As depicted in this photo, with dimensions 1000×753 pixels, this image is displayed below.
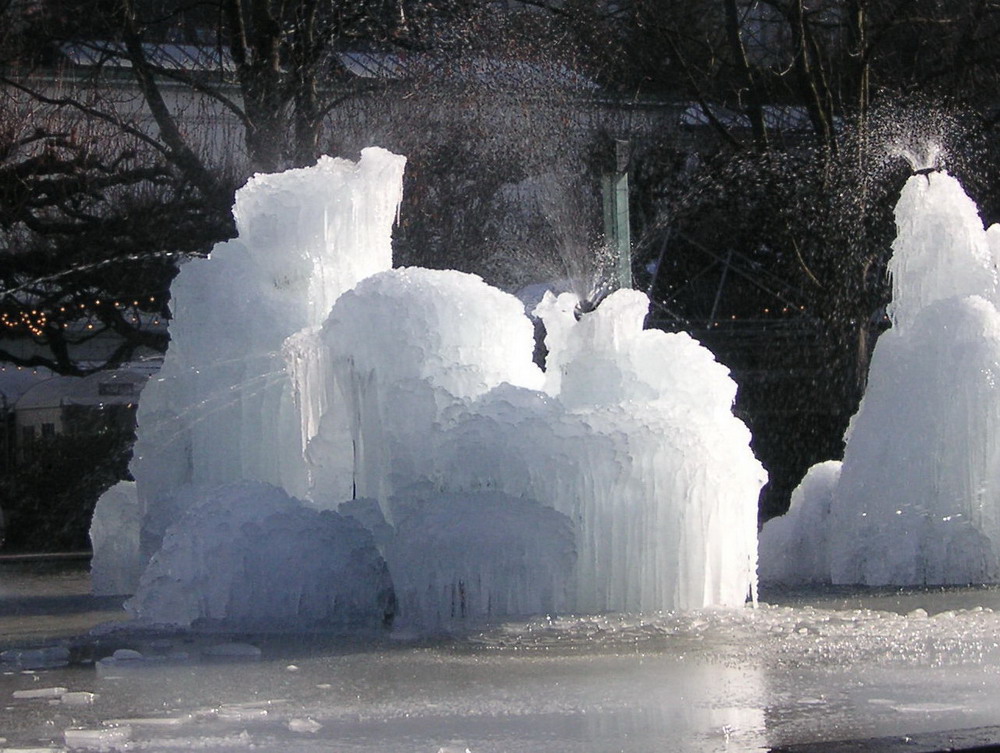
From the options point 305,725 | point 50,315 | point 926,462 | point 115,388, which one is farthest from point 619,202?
point 305,725

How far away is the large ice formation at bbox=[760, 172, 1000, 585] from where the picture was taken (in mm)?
9039

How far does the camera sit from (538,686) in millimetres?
5180

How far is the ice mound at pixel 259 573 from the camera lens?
284 inches

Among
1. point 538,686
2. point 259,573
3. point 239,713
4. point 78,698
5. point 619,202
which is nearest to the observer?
point 239,713

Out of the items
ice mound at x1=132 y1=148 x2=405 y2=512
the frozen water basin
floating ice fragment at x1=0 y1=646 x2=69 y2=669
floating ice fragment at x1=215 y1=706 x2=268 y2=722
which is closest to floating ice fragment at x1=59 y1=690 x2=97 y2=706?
the frozen water basin

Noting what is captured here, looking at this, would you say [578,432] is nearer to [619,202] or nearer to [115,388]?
[619,202]

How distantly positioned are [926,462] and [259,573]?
4.05 metres

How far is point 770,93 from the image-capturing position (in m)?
19.4

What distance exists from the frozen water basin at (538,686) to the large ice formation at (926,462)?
1.86m

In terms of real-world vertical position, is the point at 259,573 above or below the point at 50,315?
below

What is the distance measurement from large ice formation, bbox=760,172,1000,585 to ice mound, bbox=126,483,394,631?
10.7ft

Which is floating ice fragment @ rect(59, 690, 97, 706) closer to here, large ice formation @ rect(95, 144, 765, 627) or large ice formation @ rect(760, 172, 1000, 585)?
large ice formation @ rect(95, 144, 765, 627)

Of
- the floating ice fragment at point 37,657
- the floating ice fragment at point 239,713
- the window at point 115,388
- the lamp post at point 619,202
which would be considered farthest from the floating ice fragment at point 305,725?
the window at point 115,388

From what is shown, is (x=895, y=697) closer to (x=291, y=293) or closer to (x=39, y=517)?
(x=291, y=293)
